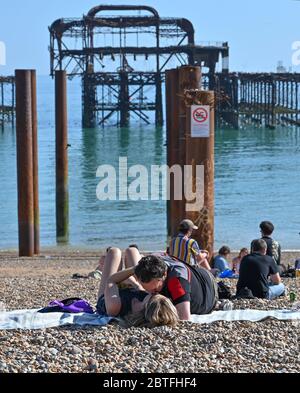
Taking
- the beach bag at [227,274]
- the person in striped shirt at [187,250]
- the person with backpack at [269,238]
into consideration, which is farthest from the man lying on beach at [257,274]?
the beach bag at [227,274]

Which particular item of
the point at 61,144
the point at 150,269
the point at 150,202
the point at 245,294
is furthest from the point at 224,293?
the point at 150,202

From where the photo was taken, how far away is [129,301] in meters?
6.60

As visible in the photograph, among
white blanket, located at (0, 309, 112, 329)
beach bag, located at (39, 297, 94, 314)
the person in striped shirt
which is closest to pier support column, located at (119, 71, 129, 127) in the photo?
the person in striped shirt

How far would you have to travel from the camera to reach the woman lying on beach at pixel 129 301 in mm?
6301

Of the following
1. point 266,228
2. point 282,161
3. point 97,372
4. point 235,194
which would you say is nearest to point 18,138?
point 266,228

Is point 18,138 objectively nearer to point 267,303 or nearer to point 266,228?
point 266,228

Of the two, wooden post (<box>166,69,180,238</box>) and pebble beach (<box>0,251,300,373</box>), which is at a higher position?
wooden post (<box>166,69,180,238</box>)

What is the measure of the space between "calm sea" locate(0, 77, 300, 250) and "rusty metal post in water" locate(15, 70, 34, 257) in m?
4.09

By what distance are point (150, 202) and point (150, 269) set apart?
20268 millimetres

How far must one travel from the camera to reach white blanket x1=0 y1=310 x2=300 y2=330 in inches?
260

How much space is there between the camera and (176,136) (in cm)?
1366

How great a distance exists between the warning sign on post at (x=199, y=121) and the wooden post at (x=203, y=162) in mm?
41

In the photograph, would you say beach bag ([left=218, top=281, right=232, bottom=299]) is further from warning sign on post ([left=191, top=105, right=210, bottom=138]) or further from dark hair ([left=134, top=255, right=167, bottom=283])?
warning sign on post ([left=191, top=105, right=210, bottom=138])
